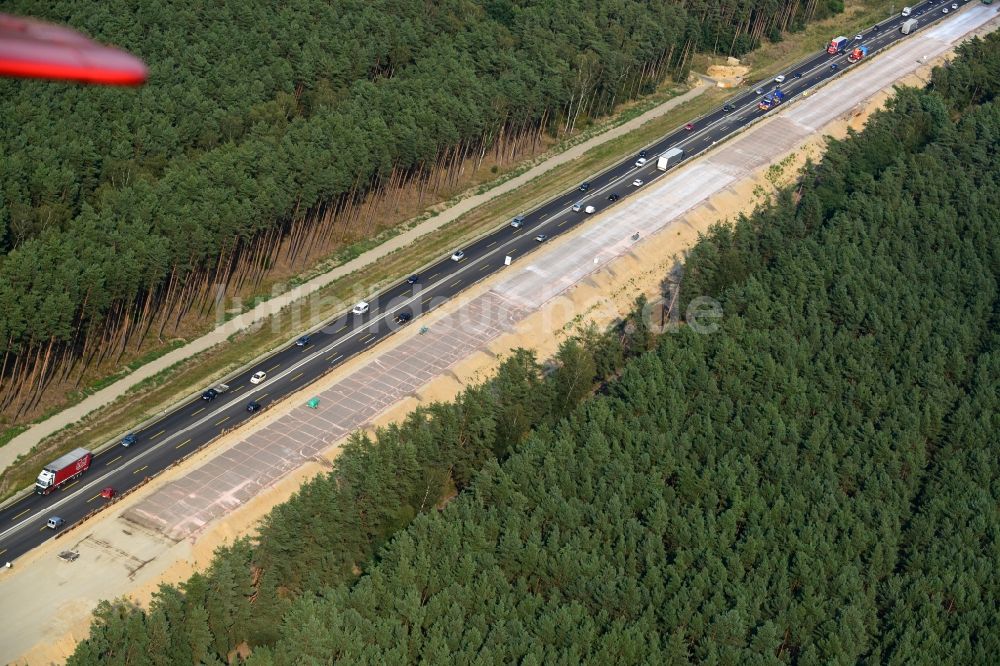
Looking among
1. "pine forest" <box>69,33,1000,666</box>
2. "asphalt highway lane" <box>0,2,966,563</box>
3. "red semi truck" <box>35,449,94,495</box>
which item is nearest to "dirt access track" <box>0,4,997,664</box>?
"asphalt highway lane" <box>0,2,966,563</box>

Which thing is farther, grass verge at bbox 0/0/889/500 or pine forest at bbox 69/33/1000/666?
grass verge at bbox 0/0/889/500

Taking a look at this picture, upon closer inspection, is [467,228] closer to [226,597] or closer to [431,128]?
[431,128]

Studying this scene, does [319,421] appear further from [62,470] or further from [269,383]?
[62,470]

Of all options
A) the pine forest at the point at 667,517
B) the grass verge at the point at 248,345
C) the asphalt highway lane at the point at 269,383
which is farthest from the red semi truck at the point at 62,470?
the pine forest at the point at 667,517

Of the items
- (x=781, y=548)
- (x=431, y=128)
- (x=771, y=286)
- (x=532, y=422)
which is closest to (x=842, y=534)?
(x=781, y=548)

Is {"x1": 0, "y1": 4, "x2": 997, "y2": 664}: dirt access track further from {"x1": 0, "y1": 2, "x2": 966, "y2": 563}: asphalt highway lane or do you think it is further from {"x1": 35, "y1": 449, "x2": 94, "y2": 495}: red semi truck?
{"x1": 35, "y1": 449, "x2": 94, "y2": 495}: red semi truck

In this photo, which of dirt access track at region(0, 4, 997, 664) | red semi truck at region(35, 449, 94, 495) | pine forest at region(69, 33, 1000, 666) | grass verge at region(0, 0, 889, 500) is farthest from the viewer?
grass verge at region(0, 0, 889, 500)
